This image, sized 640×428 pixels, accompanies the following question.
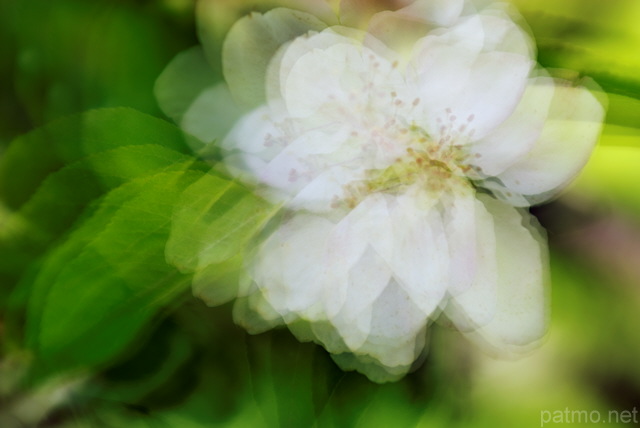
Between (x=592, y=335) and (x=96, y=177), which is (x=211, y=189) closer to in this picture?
(x=96, y=177)

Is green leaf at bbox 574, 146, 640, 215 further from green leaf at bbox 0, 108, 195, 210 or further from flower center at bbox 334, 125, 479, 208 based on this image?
green leaf at bbox 0, 108, 195, 210

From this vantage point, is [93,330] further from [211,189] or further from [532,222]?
[532,222]

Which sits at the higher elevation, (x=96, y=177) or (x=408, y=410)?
(x=96, y=177)

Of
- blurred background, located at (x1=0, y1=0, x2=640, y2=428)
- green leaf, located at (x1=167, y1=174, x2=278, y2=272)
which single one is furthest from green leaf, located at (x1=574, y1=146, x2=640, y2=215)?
green leaf, located at (x1=167, y1=174, x2=278, y2=272)

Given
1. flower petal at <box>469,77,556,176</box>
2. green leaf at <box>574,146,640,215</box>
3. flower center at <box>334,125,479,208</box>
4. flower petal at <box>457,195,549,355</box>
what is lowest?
flower petal at <box>457,195,549,355</box>

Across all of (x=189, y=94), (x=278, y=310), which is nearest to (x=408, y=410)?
(x=278, y=310)
